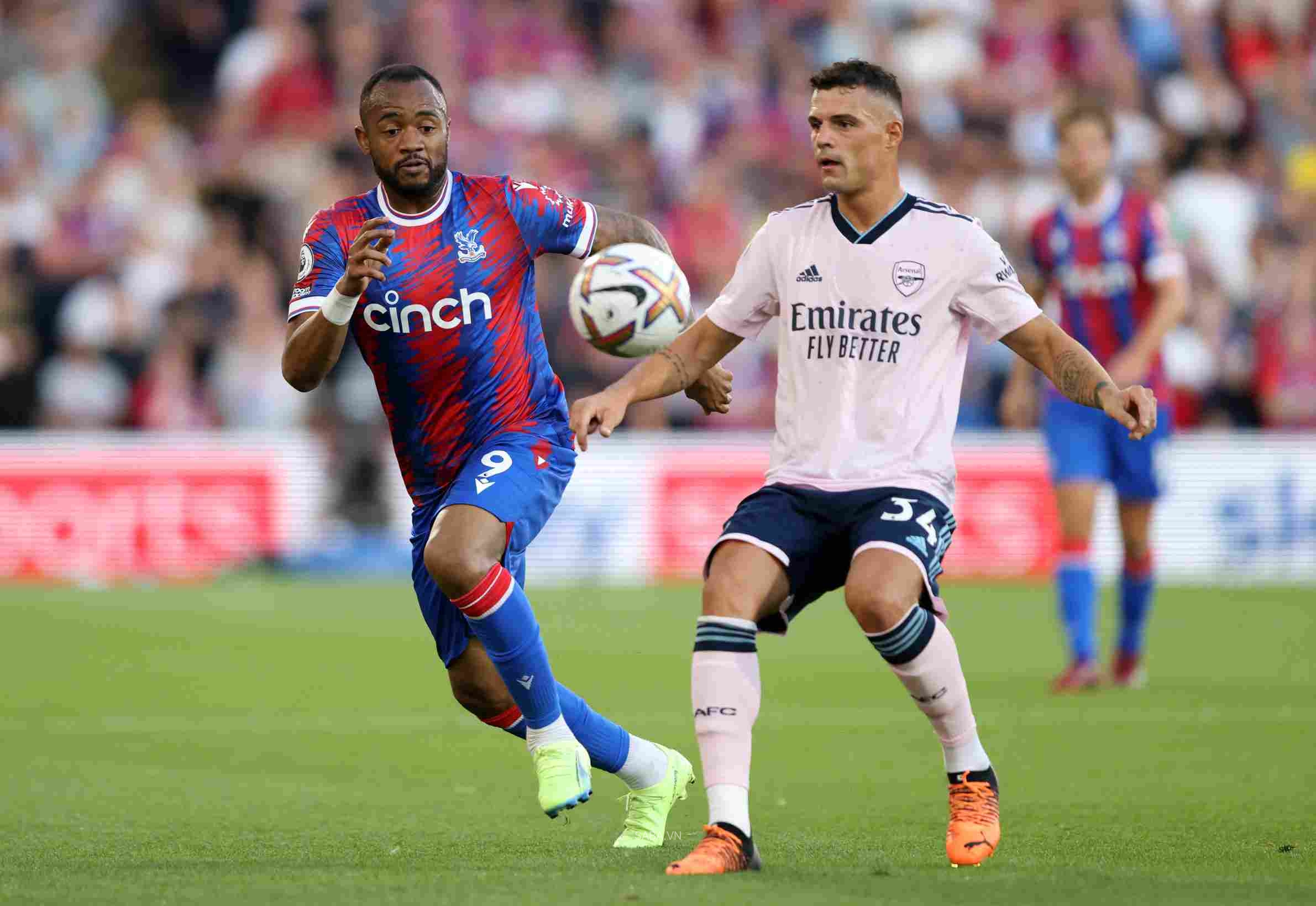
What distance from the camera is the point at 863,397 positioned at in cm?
571

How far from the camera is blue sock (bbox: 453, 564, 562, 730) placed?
5.96m

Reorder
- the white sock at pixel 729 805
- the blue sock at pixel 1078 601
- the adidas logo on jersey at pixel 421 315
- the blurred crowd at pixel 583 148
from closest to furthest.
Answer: the white sock at pixel 729 805 → the adidas logo on jersey at pixel 421 315 → the blue sock at pixel 1078 601 → the blurred crowd at pixel 583 148

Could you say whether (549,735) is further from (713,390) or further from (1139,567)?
(1139,567)

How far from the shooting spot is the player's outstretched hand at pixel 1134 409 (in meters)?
5.33

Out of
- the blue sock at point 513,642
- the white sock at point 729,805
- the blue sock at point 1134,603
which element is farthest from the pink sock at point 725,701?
the blue sock at point 1134,603

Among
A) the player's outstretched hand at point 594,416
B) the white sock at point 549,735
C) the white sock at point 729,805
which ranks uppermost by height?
the player's outstretched hand at point 594,416

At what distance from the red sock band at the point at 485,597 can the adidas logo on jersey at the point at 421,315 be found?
85cm

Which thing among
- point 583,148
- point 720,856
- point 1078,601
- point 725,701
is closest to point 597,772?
point 725,701

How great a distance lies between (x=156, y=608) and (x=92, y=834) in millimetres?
8917

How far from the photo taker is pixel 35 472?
16797mm

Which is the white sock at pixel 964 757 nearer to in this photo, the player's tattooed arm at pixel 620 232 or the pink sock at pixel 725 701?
the pink sock at pixel 725 701

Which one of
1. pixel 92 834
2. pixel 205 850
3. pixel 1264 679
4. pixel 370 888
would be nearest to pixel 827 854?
pixel 370 888

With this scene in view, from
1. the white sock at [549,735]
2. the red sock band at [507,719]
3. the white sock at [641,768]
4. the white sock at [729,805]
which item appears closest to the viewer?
the white sock at [729,805]

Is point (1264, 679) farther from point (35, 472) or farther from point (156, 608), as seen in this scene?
point (35, 472)
